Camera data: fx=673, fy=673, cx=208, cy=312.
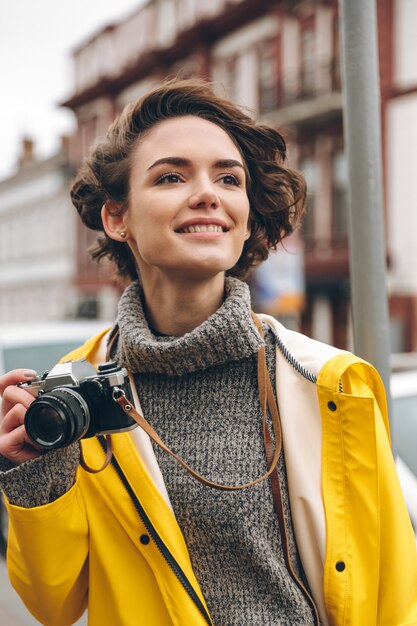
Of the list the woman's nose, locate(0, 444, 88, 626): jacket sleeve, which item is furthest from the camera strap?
the woman's nose

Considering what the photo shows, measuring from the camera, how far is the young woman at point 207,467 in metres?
1.43

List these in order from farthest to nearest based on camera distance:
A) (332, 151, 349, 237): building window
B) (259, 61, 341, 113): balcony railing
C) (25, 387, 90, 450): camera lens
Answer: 1. (332, 151, 349, 237): building window
2. (259, 61, 341, 113): balcony railing
3. (25, 387, 90, 450): camera lens

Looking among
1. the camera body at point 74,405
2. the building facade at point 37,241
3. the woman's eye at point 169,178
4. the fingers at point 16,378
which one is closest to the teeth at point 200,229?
the woman's eye at point 169,178

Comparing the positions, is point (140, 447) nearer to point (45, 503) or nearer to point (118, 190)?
point (45, 503)

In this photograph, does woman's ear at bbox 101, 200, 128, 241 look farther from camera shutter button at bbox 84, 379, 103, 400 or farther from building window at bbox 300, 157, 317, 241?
building window at bbox 300, 157, 317, 241

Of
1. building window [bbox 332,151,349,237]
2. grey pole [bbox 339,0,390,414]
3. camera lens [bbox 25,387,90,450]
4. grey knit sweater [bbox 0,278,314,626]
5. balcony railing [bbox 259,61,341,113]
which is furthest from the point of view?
building window [bbox 332,151,349,237]

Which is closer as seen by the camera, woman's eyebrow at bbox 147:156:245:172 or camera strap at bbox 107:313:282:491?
camera strap at bbox 107:313:282:491

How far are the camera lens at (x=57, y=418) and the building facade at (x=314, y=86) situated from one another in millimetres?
10329

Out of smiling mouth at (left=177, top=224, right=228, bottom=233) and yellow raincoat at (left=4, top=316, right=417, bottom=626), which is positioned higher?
smiling mouth at (left=177, top=224, right=228, bottom=233)

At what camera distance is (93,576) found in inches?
59.1

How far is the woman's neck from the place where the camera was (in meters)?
1.65

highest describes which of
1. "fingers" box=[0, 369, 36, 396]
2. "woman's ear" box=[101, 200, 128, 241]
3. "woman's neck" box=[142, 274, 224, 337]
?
"woman's ear" box=[101, 200, 128, 241]

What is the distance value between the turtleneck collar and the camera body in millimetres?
113

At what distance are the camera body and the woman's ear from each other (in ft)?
1.36
